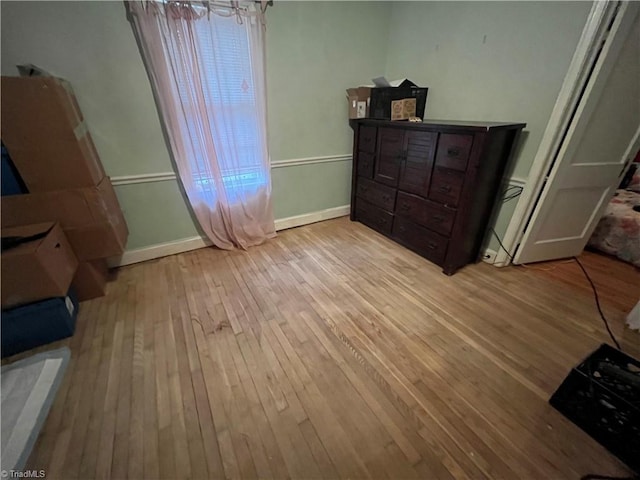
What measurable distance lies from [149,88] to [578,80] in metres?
2.84

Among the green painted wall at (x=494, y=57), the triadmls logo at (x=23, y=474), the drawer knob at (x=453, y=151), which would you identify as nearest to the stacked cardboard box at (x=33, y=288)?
the triadmls logo at (x=23, y=474)

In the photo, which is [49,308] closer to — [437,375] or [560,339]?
[437,375]

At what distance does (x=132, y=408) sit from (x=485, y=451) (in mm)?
1565

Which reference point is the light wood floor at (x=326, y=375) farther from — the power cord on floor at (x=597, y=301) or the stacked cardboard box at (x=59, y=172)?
the stacked cardboard box at (x=59, y=172)

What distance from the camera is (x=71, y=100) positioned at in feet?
5.12

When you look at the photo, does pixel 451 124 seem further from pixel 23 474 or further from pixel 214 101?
pixel 23 474

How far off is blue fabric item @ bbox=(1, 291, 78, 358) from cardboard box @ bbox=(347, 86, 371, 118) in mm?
2694

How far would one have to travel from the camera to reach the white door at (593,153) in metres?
1.55

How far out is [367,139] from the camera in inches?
102

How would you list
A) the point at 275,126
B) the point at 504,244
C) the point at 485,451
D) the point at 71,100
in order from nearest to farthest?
1. the point at 485,451
2. the point at 71,100
3. the point at 504,244
4. the point at 275,126

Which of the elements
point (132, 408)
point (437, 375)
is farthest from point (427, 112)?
point (132, 408)

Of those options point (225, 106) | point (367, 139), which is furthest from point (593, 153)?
point (225, 106)

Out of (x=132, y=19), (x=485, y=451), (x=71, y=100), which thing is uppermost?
(x=132, y=19)

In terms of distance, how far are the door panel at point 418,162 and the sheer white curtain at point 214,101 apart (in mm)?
1246
